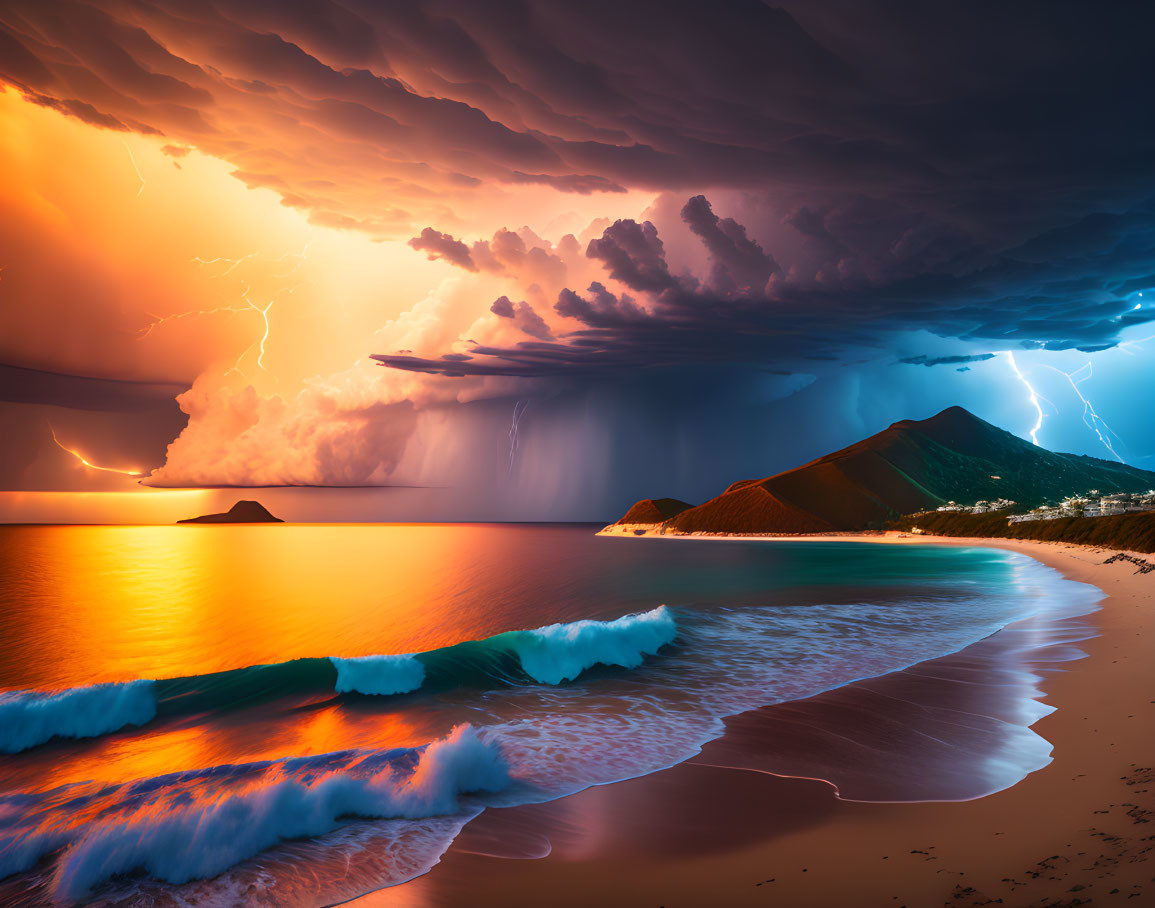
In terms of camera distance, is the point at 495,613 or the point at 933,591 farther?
the point at 933,591

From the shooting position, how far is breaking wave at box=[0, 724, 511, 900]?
755cm

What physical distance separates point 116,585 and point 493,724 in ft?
191

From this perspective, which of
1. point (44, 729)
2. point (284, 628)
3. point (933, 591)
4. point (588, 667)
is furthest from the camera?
point (933, 591)

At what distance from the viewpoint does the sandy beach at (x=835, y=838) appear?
5.90m

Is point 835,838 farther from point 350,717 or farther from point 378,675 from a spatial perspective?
point 378,675

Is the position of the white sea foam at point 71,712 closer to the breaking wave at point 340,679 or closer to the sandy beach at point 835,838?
the breaking wave at point 340,679

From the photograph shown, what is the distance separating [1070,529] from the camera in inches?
3799

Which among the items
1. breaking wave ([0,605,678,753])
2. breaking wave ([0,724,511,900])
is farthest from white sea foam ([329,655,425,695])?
breaking wave ([0,724,511,900])

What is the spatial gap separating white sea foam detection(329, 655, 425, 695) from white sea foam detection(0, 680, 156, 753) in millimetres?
4424

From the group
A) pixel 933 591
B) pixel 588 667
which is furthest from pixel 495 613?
pixel 933 591

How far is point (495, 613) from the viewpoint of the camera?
3447cm

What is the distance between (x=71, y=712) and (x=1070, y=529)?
404 feet

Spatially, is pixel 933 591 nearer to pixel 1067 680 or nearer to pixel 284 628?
pixel 1067 680

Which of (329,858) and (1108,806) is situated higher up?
(1108,806)
